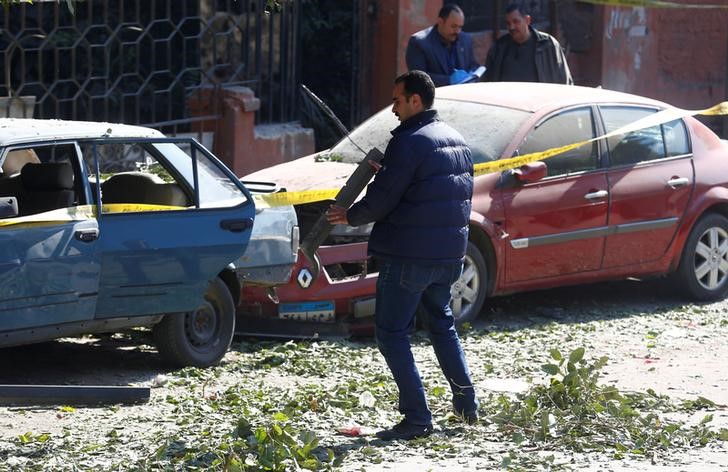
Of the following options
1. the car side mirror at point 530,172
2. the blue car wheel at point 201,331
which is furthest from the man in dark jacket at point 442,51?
the blue car wheel at point 201,331

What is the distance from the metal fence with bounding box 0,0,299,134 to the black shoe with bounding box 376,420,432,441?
226 inches

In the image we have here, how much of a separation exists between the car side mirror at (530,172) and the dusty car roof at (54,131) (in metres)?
2.86

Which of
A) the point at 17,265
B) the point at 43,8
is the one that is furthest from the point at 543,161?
the point at 43,8

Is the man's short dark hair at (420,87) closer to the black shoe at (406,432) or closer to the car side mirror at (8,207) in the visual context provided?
the black shoe at (406,432)

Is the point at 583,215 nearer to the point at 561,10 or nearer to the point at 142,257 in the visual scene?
the point at 142,257

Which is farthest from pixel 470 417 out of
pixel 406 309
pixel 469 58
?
pixel 469 58

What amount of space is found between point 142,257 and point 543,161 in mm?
3459

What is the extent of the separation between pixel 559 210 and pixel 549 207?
0.10 meters

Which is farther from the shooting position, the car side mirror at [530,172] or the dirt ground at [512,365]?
the car side mirror at [530,172]

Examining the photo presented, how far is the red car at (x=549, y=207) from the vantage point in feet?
31.2

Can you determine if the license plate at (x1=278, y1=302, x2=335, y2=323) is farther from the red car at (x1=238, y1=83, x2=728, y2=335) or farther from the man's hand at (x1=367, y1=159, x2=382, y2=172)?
the man's hand at (x1=367, y1=159, x2=382, y2=172)

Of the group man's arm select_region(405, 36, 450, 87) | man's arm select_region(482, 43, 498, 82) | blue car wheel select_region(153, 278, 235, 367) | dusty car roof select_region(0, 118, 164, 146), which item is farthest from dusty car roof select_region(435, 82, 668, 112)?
dusty car roof select_region(0, 118, 164, 146)

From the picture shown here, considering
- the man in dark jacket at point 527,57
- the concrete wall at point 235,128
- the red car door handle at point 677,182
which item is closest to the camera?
the red car door handle at point 677,182

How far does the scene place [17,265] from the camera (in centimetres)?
755
